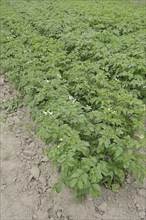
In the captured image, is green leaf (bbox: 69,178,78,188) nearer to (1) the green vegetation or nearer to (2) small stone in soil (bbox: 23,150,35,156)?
(1) the green vegetation

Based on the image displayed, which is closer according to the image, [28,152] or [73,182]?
[73,182]

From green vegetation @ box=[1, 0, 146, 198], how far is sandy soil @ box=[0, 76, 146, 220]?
186mm

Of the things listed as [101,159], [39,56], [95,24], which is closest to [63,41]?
[39,56]

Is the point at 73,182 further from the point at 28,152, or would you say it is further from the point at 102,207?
the point at 28,152

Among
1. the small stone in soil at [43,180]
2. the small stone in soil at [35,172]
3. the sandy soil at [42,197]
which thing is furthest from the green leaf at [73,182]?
the small stone in soil at [35,172]

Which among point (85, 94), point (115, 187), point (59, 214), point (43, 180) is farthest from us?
point (85, 94)

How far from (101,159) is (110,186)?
→ 13.8 inches

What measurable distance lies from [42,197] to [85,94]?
1512mm

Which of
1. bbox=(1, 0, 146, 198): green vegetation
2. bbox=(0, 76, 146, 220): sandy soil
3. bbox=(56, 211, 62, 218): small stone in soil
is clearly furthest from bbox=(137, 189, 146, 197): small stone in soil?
bbox=(56, 211, 62, 218): small stone in soil

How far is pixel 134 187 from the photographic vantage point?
2.90m

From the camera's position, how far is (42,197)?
9.32 feet

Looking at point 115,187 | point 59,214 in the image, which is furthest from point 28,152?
point 115,187

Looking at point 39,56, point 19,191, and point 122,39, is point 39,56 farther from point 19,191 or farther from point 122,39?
point 19,191

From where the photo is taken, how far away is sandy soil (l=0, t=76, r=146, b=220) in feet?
8.64
